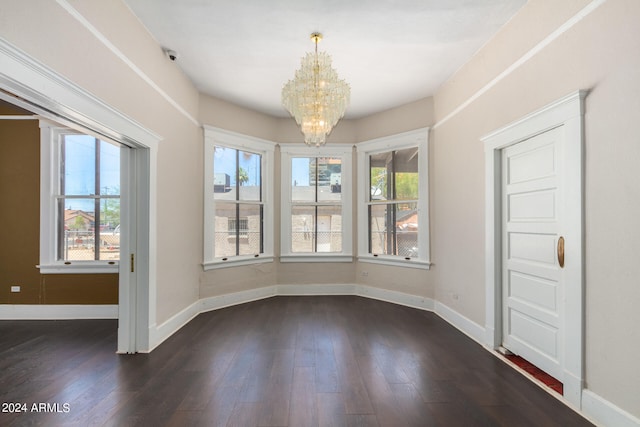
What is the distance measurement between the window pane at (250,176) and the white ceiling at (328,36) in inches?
45.5

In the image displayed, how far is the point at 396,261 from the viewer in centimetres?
511

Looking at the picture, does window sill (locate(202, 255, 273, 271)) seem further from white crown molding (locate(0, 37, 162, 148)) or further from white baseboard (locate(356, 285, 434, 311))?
white crown molding (locate(0, 37, 162, 148))

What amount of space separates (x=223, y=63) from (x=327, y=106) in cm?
153

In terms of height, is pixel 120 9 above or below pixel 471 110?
above

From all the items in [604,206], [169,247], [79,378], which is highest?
[604,206]

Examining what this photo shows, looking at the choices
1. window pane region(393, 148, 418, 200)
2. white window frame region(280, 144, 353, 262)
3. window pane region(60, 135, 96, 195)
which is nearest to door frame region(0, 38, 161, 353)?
window pane region(60, 135, 96, 195)

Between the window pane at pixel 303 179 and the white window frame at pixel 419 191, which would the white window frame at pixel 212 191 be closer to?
the window pane at pixel 303 179

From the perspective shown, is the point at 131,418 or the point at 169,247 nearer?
the point at 131,418

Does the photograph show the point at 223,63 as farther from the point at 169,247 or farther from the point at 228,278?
the point at 228,278

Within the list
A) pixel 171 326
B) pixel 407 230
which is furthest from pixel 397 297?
pixel 171 326

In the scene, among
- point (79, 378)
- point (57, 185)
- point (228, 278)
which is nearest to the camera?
point (79, 378)

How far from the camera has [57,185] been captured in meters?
4.38

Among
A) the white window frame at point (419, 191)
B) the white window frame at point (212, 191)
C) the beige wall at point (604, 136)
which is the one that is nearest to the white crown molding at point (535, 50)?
the beige wall at point (604, 136)

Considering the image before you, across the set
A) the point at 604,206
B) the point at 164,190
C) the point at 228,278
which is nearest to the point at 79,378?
the point at 164,190
